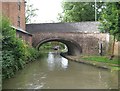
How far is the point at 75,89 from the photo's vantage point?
11.0 metres

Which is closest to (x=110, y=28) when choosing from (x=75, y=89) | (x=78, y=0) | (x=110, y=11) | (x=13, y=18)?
(x=110, y=11)

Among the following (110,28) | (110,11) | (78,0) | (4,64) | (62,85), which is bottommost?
(62,85)

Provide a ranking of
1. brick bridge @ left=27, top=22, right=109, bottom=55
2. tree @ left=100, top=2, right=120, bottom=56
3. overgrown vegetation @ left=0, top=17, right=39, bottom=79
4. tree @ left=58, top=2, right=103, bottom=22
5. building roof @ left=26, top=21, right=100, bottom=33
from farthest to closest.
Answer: tree @ left=58, top=2, right=103, bottom=22, building roof @ left=26, top=21, right=100, bottom=33, brick bridge @ left=27, top=22, right=109, bottom=55, tree @ left=100, top=2, right=120, bottom=56, overgrown vegetation @ left=0, top=17, right=39, bottom=79

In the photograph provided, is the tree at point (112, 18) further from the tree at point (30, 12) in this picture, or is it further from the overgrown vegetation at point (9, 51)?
the tree at point (30, 12)

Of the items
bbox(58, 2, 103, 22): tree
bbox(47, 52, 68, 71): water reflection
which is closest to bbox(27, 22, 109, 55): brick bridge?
bbox(47, 52, 68, 71): water reflection

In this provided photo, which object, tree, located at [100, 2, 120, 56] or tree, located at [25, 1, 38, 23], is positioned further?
tree, located at [25, 1, 38, 23]

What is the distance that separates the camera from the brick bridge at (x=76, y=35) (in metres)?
27.5

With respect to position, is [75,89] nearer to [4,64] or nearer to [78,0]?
[4,64]

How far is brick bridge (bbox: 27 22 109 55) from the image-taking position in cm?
2751

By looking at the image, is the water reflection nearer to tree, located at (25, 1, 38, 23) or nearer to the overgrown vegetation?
the overgrown vegetation

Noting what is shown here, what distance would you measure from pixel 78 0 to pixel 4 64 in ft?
89.5

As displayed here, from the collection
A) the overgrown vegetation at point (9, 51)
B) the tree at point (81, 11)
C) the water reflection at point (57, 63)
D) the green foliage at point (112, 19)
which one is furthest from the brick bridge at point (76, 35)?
the overgrown vegetation at point (9, 51)

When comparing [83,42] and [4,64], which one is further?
[83,42]

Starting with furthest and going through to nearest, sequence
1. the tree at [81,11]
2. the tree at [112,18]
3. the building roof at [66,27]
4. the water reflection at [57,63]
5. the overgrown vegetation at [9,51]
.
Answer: the tree at [81,11], the building roof at [66,27], the water reflection at [57,63], the tree at [112,18], the overgrown vegetation at [9,51]
